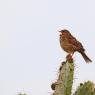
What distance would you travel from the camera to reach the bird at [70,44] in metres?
5.50

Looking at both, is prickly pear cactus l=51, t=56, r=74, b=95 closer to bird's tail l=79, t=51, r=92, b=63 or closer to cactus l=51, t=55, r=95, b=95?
cactus l=51, t=55, r=95, b=95

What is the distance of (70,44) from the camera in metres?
5.57

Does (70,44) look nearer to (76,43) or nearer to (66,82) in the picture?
(76,43)

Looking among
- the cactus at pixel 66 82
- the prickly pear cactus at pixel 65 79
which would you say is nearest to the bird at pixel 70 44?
the cactus at pixel 66 82

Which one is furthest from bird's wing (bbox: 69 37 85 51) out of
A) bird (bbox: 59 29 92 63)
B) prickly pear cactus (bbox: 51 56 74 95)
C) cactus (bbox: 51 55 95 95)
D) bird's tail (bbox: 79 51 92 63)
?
prickly pear cactus (bbox: 51 56 74 95)

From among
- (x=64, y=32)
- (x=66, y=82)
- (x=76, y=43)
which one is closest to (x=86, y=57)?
(x=76, y=43)

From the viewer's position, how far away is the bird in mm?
5496

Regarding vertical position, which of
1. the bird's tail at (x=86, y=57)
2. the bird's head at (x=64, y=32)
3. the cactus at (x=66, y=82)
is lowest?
the cactus at (x=66, y=82)

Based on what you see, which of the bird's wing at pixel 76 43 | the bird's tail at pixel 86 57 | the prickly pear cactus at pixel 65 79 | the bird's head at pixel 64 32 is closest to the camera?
the prickly pear cactus at pixel 65 79

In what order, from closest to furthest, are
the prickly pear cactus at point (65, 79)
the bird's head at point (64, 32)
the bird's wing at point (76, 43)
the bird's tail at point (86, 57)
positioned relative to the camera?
the prickly pear cactus at point (65, 79), the bird's wing at point (76, 43), the bird's tail at point (86, 57), the bird's head at point (64, 32)

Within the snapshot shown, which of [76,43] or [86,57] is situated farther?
[86,57]

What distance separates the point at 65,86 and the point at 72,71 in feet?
0.76

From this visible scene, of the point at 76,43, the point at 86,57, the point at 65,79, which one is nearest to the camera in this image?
the point at 65,79

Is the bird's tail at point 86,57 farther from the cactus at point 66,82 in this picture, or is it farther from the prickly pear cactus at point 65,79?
the prickly pear cactus at point 65,79
